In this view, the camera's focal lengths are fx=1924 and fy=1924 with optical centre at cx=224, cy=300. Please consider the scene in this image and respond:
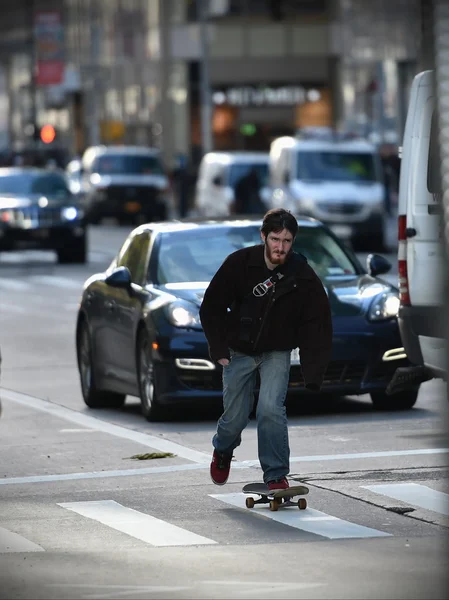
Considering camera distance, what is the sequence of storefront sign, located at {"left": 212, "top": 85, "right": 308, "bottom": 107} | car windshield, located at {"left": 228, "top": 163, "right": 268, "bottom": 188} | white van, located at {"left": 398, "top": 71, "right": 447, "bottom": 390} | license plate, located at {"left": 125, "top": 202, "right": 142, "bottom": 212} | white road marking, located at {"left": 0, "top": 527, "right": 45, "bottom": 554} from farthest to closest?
storefront sign, located at {"left": 212, "top": 85, "right": 308, "bottom": 107}, license plate, located at {"left": 125, "top": 202, "right": 142, "bottom": 212}, car windshield, located at {"left": 228, "top": 163, "right": 268, "bottom": 188}, white van, located at {"left": 398, "top": 71, "right": 447, "bottom": 390}, white road marking, located at {"left": 0, "top": 527, "right": 45, "bottom": 554}

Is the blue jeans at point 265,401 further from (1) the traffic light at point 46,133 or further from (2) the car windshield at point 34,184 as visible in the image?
(1) the traffic light at point 46,133

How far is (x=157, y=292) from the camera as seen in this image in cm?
1405

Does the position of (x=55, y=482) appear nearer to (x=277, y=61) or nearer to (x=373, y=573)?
→ (x=373, y=573)

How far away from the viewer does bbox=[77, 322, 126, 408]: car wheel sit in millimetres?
15062

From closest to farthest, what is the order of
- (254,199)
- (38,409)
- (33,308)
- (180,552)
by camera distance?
(180,552)
(38,409)
(33,308)
(254,199)

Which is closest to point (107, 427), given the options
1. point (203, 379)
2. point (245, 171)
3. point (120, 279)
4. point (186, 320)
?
point (203, 379)

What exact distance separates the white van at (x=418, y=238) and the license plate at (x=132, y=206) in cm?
3951

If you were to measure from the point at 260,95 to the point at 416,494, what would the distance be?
66.8 m

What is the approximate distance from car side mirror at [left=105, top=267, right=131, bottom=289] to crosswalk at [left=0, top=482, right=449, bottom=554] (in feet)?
13.7

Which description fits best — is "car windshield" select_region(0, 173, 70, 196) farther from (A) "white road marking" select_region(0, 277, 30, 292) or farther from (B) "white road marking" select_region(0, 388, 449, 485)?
(B) "white road marking" select_region(0, 388, 449, 485)

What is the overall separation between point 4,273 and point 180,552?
1023 inches

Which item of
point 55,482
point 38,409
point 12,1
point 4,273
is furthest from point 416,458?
point 12,1

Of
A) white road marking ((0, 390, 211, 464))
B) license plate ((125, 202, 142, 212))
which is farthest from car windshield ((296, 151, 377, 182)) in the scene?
white road marking ((0, 390, 211, 464))

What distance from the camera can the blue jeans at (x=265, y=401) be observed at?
32.0ft
